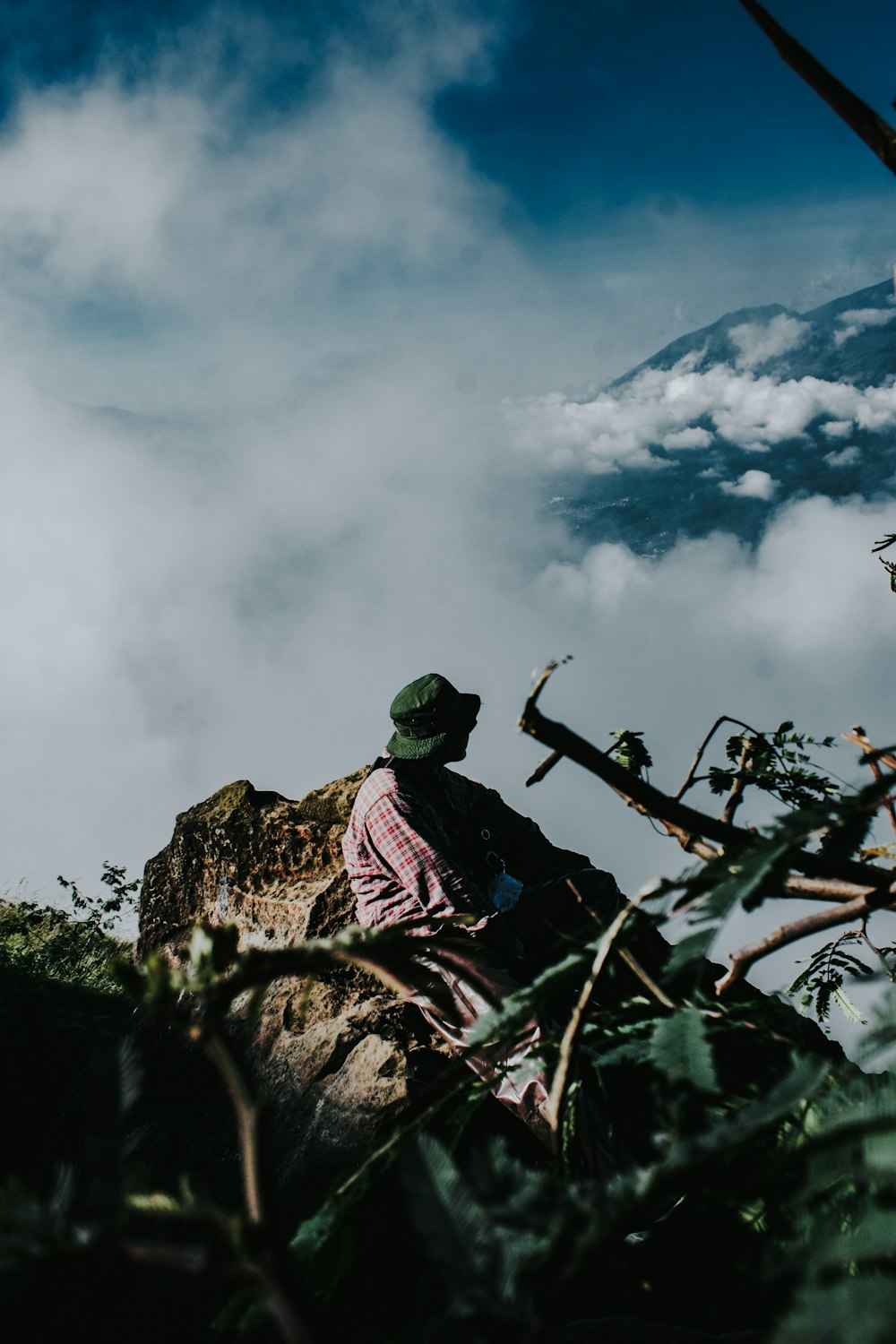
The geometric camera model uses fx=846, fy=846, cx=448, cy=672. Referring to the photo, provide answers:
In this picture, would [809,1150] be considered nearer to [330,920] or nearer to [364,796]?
[364,796]

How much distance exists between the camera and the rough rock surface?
10.9ft

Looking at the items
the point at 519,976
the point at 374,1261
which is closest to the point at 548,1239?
the point at 374,1261

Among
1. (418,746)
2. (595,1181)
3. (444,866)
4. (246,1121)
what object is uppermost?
(418,746)

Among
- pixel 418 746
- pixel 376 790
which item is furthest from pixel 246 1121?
pixel 418 746

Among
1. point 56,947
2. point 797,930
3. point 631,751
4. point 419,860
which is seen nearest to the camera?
point 797,930

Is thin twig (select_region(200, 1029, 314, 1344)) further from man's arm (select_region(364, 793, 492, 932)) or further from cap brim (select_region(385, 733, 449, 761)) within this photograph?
cap brim (select_region(385, 733, 449, 761))

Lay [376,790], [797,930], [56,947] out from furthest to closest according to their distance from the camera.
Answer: [56,947] → [376,790] → [797,930]

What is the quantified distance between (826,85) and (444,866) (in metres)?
3.06


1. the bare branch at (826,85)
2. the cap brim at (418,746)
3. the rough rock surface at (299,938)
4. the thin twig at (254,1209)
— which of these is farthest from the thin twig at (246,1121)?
the cap brim at (418,746)

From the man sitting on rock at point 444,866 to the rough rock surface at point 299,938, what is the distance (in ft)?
1.13

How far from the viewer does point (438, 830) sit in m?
3.72

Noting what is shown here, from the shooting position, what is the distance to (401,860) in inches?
139

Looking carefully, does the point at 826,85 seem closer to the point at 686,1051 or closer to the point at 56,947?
the point at 686,1051

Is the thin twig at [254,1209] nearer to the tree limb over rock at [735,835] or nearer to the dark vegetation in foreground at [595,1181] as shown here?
the dark vegetation in foreground at [595,1181]
